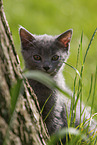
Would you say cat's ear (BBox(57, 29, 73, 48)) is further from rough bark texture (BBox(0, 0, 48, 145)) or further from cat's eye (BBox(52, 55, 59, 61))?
rough bark texture (BBox(0, 0, 48, 145))

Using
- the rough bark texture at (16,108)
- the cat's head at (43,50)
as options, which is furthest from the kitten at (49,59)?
the rough bark texture at (16,108)

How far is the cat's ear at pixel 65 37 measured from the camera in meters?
2.48

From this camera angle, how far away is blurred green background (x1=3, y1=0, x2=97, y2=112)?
14.8ft

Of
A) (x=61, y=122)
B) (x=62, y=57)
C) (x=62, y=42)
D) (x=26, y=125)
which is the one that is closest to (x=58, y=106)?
(x=61, y=122)

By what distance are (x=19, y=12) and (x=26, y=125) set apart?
4.09 meters

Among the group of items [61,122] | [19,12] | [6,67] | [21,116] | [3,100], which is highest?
[19,12]

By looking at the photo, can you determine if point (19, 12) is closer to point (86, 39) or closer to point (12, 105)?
point (86, 39)

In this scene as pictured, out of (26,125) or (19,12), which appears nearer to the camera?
(26,125)

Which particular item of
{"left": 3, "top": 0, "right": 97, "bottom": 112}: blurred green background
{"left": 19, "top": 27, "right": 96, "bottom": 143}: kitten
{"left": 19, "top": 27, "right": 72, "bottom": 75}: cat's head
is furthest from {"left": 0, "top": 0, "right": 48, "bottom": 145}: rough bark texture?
{"left": 3, "top": 0, "right": 97, "bottom": 112}: blurred green background

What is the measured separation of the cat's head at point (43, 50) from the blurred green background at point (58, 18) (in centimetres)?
150

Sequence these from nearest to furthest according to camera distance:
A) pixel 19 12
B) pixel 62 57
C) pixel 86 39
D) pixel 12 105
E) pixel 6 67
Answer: pixel 12 105
pixel 6 67
pixel 62 57
pixel 86 39
pixel 19 12

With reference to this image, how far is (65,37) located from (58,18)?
2916 millimetres

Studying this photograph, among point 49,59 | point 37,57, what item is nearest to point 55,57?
point 49,59

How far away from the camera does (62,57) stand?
255cm
